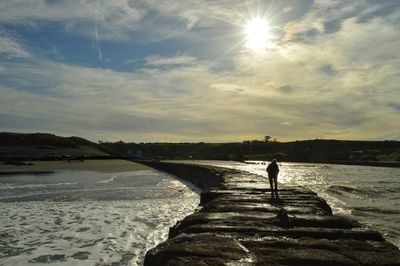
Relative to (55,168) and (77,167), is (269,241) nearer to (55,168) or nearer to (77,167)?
(55,168)

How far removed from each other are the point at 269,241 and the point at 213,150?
437 feet

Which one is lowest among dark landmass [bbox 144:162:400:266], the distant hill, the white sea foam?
the white sea foam

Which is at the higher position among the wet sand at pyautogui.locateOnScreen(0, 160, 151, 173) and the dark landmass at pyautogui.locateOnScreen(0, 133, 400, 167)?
the dark landmass at pyautogui.locateOnScreen(0, 133, 400, 167)

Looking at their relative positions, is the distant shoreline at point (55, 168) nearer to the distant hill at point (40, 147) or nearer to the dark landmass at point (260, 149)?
the distant hill at point (40, 147)

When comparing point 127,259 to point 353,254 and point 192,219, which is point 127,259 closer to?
point 192,219

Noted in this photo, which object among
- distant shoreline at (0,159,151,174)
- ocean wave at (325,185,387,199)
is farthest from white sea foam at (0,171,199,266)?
distant shoreline at (0,159,151,174)

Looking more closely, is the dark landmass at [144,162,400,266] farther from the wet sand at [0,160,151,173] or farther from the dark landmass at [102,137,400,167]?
the dark landmass at [102,137,400,167]

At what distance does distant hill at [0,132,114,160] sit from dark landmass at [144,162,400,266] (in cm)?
6699

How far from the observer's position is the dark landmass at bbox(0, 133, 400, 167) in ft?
253

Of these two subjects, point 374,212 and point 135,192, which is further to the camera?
point 135,192

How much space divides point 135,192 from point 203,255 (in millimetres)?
16985

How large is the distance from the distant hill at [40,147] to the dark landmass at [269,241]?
6699 centimetres

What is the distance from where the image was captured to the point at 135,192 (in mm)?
22203

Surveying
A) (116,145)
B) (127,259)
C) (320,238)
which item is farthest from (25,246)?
(116,145)
